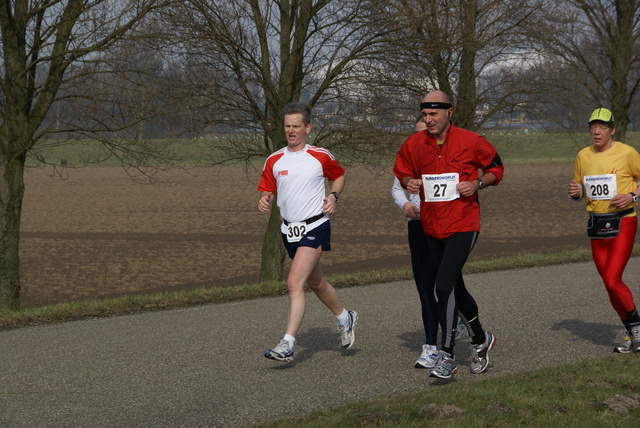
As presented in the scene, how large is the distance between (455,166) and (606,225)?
1.76m

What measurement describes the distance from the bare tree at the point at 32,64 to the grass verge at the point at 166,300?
5.48 feet

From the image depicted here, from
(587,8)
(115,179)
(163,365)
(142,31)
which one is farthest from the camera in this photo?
(115,179)

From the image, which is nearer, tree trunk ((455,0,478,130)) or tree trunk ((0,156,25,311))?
tree trunk ((0,156,25,311))

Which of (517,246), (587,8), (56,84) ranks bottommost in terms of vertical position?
(517,246)

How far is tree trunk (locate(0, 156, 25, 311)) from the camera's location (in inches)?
461

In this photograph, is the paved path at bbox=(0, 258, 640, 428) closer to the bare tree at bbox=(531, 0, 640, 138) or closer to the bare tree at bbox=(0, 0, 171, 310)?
the bare tree at bbox=(0, 0, 171, 310)

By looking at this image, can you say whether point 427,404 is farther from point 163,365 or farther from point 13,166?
point 13,166

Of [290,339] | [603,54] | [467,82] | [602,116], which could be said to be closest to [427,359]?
[290,339]

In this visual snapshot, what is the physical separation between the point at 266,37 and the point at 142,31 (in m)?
2.52

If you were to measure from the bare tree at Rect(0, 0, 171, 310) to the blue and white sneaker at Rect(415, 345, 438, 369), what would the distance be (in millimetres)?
5974

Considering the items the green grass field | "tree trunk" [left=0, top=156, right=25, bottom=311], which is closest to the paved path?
the green grass field

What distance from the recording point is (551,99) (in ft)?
52.6

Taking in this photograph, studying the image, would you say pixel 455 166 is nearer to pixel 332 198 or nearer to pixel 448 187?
pixel 448 187

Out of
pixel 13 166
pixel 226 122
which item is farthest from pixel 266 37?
pixel 13 166
